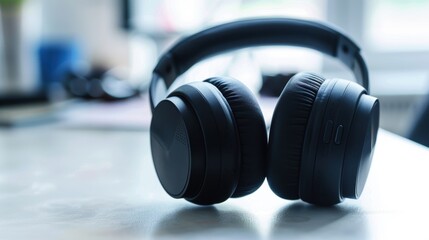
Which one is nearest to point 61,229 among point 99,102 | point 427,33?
point 99,102

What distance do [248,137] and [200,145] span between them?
1.7 inches

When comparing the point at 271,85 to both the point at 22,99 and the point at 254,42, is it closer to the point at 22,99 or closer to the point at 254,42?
the point at 22,99

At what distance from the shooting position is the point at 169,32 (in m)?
1.65

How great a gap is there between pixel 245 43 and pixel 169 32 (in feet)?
3.53

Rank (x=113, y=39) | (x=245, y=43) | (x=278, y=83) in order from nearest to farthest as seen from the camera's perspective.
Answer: (x=245, y=43) → (x=278, y=83) → (x=113, y=39)

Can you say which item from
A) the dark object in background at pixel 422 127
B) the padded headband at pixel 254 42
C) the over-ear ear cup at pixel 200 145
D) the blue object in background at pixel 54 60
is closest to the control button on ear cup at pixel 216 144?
the over-ear ear cup at pixel 200 145

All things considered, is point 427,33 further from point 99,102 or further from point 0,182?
point 0,182

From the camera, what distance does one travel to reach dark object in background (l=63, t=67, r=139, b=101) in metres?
1.43

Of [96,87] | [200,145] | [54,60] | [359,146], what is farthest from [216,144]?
[54,60]

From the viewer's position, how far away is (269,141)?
47 centimetres

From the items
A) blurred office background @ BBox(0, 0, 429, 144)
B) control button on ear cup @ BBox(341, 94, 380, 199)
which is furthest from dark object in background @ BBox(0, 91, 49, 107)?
control button on ear cup @ BBox(341, 94, 380, 199)

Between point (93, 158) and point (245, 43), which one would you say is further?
point (93, 158)

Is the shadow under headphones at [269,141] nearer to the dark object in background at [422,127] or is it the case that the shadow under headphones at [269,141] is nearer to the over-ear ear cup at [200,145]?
the over-ear ear cup at [200,145]

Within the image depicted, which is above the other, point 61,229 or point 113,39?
point 61,229
